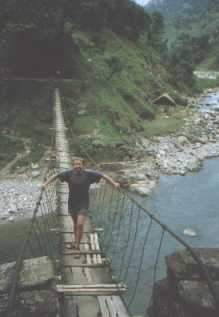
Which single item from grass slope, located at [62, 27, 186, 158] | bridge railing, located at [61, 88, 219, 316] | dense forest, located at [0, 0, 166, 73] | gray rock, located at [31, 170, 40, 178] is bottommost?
gray rock, located at [31, 170, 40, 178]

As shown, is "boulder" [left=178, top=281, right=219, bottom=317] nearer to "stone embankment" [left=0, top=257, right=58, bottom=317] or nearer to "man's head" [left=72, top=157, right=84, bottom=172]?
"stone embankment" [left=0, top=257, right=58, bottom=317]

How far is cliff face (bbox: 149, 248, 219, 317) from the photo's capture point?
9.04ft

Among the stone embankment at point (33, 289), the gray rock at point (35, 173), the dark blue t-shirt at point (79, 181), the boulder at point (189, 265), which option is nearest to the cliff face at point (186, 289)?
the boulder at point (189, 265)

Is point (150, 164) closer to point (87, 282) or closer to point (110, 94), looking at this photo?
point (110, 94)

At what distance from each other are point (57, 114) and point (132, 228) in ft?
25.6

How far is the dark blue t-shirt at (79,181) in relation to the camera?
215 inches

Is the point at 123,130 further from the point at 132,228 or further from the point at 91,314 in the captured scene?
the point at 91,314

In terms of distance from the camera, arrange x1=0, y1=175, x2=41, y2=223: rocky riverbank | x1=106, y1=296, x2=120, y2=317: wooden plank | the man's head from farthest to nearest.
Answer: x1=0, y1=175, x2=41, y2=223: rocky riverbank < the man's head < x1=106, y1=296, x2=120, y2=317: wooden plank

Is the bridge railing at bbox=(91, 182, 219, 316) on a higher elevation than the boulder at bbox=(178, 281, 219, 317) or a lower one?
lower

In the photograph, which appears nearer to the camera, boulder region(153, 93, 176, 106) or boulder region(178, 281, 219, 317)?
boulder region(178, 281, 219, 317)

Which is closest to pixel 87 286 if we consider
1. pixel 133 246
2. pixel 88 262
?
pixel 88 262

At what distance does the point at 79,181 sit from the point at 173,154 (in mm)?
12052

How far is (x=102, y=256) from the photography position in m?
5.72

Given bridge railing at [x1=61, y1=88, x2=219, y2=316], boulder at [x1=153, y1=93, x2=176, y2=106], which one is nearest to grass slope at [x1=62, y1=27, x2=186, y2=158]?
boulder at [x1=153, y1=93, x2=176, y2=106]
